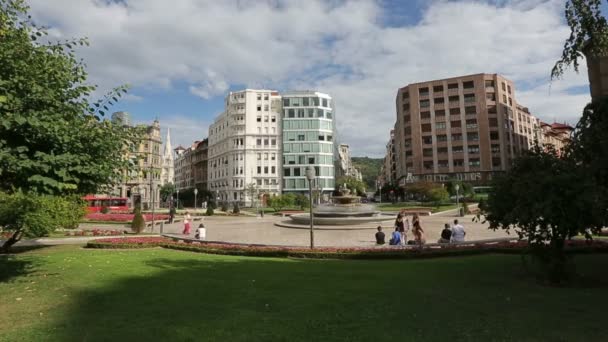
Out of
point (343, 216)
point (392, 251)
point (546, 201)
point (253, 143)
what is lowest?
point (392, 251)

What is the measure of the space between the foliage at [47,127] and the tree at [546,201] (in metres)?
9.22

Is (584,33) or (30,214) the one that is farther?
(30,214)

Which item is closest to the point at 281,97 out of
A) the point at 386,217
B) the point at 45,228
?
the point at 386,217

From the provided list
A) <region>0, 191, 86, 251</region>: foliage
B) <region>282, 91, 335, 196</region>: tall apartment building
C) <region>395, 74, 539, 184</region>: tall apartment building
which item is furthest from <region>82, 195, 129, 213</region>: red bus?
<region>395, 74, 539, 184</region>: tall apartment building

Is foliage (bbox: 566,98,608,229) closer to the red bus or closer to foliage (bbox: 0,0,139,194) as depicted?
foliage (bbox: 0,0,139,194)

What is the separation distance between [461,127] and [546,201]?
267ft

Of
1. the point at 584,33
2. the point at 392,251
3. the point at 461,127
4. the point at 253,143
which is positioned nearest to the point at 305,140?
the point at 253,143

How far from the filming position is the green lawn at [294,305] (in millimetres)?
5594

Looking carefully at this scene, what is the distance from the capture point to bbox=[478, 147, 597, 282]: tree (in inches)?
300

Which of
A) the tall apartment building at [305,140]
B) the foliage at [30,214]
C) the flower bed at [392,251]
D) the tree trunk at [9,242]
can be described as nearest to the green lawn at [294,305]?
the flower bed at [392,251]

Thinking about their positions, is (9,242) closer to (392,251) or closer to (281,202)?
(392,251)

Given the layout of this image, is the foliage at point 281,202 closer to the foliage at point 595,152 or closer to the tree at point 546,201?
the tree at point 546,201

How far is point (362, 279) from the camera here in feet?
32.0

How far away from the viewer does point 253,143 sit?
304 ft
